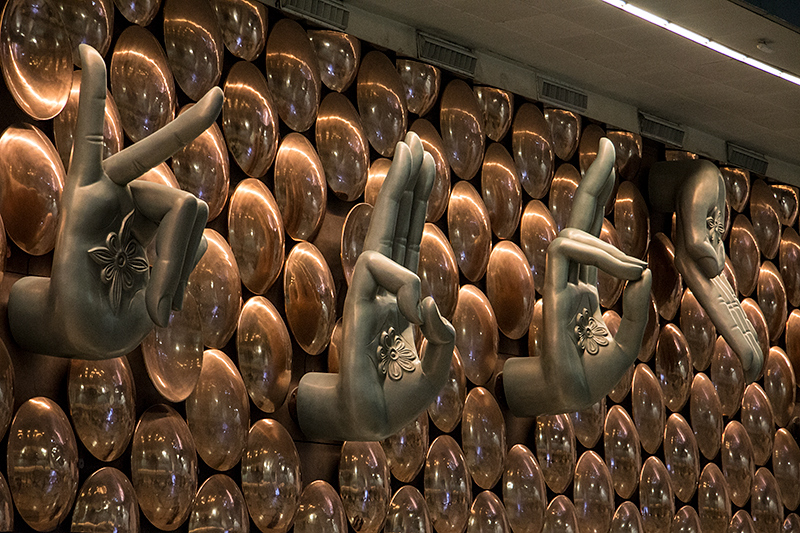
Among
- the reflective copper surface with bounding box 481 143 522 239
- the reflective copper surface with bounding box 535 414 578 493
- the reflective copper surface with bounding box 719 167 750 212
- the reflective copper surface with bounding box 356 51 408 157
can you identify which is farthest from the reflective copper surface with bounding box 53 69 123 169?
the reflective copper surface with bounding box 719 167 750 212

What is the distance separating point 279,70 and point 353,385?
1084 mm

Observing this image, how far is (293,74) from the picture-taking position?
3875 millimetres

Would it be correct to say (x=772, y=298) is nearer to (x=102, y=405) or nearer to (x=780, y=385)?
(x=780, y=385)

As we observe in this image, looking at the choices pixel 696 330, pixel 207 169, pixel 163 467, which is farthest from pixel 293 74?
pixel 696 330

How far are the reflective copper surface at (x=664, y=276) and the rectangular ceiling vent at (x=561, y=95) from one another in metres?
0.75

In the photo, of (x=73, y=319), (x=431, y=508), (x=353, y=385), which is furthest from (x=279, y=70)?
(x=431, y=508)

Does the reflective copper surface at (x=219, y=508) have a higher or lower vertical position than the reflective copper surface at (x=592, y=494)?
lower

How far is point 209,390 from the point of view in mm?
3420

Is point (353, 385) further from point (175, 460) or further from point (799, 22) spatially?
point (799, 22)

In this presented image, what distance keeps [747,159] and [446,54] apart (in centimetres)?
219

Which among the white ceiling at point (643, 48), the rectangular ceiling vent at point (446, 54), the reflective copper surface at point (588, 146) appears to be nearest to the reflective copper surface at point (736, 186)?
the white ceiling at point (643, 48)

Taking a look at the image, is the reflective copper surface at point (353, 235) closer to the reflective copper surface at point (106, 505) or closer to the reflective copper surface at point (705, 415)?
the reflective copper surface at point (106, 505)

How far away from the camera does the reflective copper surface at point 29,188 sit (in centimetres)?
297

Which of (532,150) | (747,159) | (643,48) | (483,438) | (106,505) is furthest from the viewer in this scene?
(747,159)
